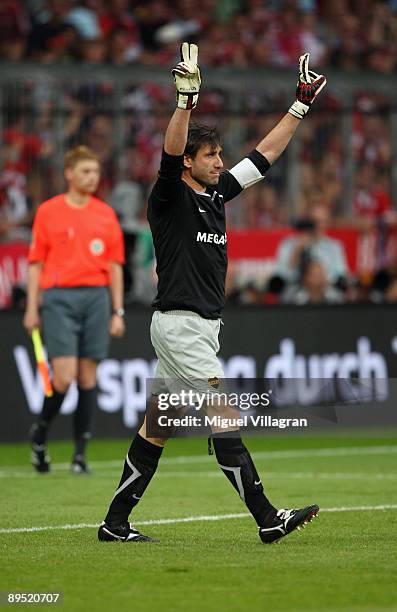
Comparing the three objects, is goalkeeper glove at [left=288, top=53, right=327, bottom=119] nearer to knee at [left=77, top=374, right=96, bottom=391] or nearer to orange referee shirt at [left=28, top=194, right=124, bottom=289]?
orange referee shirt at [left=28, top=194, right=124, bottom=289]

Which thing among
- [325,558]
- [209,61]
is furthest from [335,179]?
[325,558]

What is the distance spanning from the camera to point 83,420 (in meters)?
12.5

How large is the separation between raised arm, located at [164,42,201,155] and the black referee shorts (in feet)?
16.6

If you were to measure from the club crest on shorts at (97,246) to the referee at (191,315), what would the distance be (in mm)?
4402

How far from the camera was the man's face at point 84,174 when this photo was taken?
1232 centimetres

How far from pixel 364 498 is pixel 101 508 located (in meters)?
1.90

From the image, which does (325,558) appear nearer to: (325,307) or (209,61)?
(325,307)

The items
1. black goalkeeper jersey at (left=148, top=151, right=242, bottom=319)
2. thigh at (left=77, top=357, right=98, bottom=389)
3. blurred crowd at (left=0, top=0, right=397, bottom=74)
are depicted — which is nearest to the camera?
black goalkeeper jersey at (left=148, top=151, right=242, bottom=319)

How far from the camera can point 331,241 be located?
1953 centimetres

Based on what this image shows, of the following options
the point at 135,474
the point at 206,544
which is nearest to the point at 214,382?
the point at 135,474

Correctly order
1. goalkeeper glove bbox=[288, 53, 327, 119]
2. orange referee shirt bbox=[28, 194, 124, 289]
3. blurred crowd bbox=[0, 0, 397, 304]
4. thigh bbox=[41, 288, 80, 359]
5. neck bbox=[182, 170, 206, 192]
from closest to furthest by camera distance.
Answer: neck bbox=[182, 170, 206, 192] < goalkeeper glove bbox=[288, 53, 327, 119] < thigh bbox=[41, 288, 80, 359] < orange referee shirt bbox=[28, 194, 124, 289] < blurred crowd bbox=[0, 0, 397, 304]

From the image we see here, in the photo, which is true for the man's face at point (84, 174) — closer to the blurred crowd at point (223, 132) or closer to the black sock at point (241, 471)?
the black sock at point (241, 471)

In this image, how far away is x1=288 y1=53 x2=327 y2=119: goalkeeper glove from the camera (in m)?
8.21

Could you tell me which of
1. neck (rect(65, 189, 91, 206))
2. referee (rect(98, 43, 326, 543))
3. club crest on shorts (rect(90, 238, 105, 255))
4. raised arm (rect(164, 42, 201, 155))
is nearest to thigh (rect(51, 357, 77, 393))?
club crest on shorts (rect(90, 238, 105, 255))
